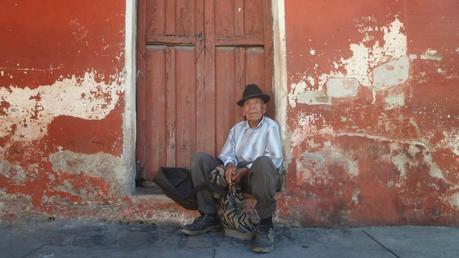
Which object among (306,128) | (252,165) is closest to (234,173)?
(252,165)

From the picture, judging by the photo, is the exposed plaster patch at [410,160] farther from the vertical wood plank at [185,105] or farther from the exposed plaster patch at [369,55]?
the vertical wood plank at [185,105]

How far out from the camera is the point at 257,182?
3527 mm

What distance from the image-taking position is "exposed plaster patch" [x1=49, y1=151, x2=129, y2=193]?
4082mm

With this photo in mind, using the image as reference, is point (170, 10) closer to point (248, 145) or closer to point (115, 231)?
point (248, 145)

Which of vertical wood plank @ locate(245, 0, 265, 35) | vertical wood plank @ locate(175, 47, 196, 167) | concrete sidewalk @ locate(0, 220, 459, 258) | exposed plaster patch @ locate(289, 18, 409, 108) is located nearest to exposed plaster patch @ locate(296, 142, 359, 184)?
concrete sidewalk @ locate(0, 220, 459, 258)

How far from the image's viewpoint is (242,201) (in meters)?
3.79

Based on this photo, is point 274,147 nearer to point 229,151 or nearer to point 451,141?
point 229,151

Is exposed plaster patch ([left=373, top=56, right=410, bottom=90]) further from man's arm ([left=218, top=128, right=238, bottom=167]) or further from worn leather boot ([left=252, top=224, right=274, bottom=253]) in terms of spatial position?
worn leather boot ([left=252, top=224, right=274, bottom=253])

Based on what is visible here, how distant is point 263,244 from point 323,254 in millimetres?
450

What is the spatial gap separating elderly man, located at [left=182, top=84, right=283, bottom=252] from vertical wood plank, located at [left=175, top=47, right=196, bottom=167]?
0.47 meters

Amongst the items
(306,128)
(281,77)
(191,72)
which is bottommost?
(306,128)

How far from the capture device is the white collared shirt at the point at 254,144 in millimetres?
3924

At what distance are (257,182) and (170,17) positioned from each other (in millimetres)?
1955

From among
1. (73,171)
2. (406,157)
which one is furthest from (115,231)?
(406,157)
